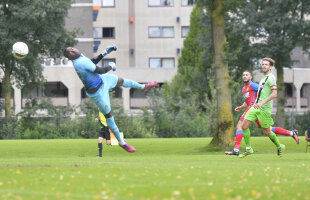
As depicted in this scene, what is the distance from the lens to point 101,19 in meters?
69.0

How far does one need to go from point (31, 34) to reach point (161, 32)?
2731 centimetres

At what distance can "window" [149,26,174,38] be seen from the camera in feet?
228

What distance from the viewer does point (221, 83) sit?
2692cm

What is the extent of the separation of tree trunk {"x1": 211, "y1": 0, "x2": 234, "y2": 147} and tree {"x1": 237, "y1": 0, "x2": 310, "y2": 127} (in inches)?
751

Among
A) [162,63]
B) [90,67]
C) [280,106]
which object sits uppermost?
[162,63]

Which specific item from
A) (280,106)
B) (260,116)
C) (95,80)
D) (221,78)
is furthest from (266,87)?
(280,106)

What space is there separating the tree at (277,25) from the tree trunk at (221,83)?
19077mm

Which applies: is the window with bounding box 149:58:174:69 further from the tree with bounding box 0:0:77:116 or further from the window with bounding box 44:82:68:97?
the tree with bounding box 0:0:77:116

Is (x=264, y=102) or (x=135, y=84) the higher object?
(x=135, y=84)

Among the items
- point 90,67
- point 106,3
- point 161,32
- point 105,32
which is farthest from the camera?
point 161,32

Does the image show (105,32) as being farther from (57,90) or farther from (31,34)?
(31,34)

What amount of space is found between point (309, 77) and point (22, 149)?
50552 mm

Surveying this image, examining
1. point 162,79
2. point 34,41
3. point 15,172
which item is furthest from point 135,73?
point 15,172

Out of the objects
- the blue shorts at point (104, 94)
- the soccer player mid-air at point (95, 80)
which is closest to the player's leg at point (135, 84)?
the soccer player mid-air at point (95, 80)
